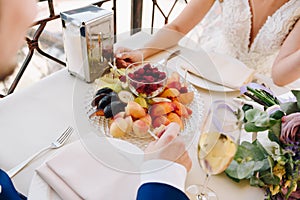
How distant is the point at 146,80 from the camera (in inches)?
34.6

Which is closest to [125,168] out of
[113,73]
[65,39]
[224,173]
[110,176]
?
[110,176]

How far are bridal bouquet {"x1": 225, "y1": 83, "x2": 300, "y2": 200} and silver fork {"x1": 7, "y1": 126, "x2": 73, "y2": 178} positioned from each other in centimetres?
41

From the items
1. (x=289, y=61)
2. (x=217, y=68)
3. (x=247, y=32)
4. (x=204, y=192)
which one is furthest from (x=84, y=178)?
(x=247, y=32)

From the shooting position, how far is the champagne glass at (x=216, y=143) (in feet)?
2.15

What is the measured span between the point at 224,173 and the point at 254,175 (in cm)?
7

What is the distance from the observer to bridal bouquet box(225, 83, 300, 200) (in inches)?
25.2

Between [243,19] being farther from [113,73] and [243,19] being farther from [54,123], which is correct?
[54,123]

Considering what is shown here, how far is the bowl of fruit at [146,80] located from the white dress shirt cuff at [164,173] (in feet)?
0.69

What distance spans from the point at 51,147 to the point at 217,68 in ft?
1.94

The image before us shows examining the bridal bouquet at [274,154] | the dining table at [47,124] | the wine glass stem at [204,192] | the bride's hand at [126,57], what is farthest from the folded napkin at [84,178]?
the bride's hand at [126,57]

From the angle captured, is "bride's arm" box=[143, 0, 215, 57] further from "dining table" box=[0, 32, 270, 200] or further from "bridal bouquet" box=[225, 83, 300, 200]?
"bridal bouquet" box=[225, 83, 300, 200]

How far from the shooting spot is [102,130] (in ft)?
2.63

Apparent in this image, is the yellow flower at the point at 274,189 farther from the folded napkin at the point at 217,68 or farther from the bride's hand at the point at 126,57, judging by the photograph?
the bride's hand at the point at 126,57

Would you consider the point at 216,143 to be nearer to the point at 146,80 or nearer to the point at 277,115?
the point at 277,115
